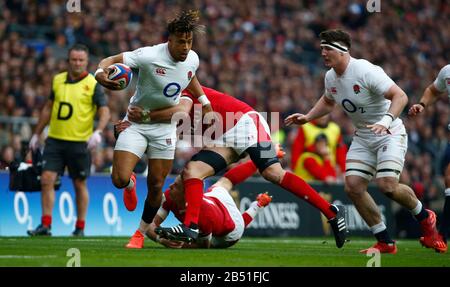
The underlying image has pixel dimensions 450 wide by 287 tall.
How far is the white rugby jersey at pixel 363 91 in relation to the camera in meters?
10.6

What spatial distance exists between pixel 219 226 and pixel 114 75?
201 centimetres

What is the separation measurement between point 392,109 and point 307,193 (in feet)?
4.48

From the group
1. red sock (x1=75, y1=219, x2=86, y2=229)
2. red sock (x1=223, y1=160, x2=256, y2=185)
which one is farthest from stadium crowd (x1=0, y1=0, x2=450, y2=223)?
red sock (x1=223, y1=160, x2=256, y2=185)

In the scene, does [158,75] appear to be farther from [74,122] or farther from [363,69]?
[74,122]

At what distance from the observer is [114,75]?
992 cm

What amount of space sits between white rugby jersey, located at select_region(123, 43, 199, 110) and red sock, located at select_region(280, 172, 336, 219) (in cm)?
152

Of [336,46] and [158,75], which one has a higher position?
[336,46]

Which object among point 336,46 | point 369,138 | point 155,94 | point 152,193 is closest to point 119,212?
point 152,193

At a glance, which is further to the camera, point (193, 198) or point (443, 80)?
point (443, 80)

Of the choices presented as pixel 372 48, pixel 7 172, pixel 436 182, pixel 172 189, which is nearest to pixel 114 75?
pixel 172 189

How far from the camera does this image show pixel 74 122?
1423 centimetres

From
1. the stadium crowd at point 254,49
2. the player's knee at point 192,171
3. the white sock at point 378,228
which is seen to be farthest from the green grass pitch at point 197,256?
the stadium crowd at point 254,49

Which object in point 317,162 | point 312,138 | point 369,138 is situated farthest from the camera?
point 317,162

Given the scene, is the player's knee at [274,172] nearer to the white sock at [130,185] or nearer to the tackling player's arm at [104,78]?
the white sock at [130,185]
